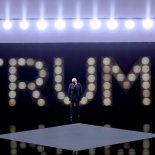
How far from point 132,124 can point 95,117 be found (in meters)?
1.30

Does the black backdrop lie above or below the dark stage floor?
above

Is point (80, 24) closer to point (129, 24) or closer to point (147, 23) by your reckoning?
point (129, 24)

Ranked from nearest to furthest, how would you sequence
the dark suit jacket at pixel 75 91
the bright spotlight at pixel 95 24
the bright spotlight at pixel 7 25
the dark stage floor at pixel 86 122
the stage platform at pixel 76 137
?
the dark stage floor at pixel 86 122 → the stage platform at pixel 76 137 → the dark suit jacket at pixel 75 91 → the bright spotlight at pixel 95 24 → the bright spotlight at pixel 7 25

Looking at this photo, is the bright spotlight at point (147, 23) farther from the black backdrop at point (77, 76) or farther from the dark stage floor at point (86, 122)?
the dark stage floor at point (86, 122)

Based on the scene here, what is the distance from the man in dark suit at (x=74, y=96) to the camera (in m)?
9.72

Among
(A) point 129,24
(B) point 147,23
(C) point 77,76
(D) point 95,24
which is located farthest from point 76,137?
(B) point 147,23

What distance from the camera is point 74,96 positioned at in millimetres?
9742

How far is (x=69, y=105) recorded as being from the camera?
10195 millimetres

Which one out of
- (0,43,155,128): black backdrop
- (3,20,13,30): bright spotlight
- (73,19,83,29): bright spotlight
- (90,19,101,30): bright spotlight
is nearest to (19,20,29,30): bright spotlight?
(3,20,13,30): bright spotlight

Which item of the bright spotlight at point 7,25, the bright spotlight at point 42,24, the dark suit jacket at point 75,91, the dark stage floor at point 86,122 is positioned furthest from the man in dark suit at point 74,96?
the bright spotlight at point 7,25

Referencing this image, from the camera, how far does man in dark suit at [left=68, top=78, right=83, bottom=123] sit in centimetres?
972

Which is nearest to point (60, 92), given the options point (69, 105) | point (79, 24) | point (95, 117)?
point (69, 105)

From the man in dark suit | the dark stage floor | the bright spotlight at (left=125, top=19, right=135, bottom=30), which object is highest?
the bright spotlight at (left=125, top=19, right=135, bottom=30)

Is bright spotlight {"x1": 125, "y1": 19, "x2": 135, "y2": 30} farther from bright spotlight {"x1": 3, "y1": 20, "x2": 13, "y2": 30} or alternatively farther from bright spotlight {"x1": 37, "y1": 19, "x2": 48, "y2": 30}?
bright spotlight {"x1": 3, "y1": 20, "x2": 13, "y2": 30}
